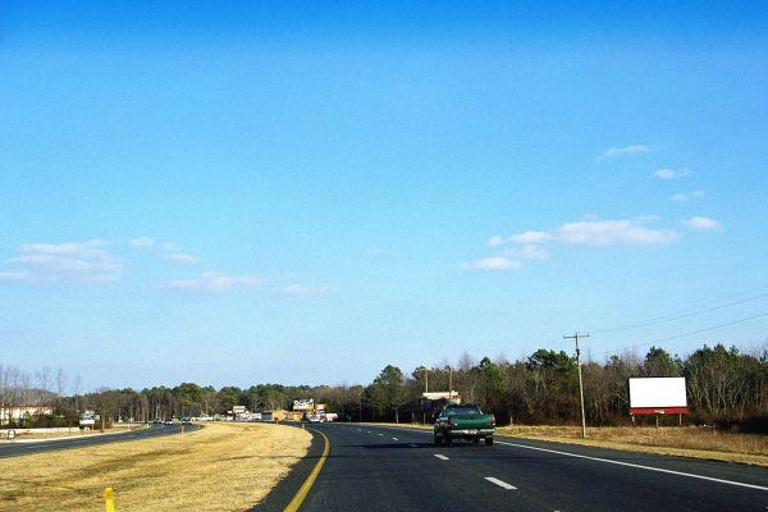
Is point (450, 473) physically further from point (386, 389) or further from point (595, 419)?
point (386, 389)

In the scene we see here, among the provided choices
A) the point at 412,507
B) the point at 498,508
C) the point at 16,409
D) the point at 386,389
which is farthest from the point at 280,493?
the point at 16,409

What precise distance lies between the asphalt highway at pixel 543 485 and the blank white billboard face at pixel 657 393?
57357 millimetres

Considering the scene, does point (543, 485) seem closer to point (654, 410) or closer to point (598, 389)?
point (654, 410)

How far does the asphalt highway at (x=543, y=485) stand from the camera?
13078 mm

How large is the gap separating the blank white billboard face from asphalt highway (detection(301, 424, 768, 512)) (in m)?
57.4

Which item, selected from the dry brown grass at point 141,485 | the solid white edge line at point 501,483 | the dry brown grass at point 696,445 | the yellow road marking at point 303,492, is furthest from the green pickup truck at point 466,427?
the solid white edge line at point 501,483

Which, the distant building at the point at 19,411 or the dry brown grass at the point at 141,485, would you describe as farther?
the distant building at the point at 19,411

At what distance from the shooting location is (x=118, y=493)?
19.8m

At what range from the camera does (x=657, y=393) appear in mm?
79125

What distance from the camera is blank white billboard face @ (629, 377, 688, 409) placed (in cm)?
7900

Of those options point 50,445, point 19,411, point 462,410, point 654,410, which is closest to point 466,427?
point 462,410

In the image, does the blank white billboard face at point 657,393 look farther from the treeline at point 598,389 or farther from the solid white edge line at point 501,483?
the solid white edge line at point 501,483

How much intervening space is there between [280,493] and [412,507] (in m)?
4.27

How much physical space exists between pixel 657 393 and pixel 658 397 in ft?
1.28
